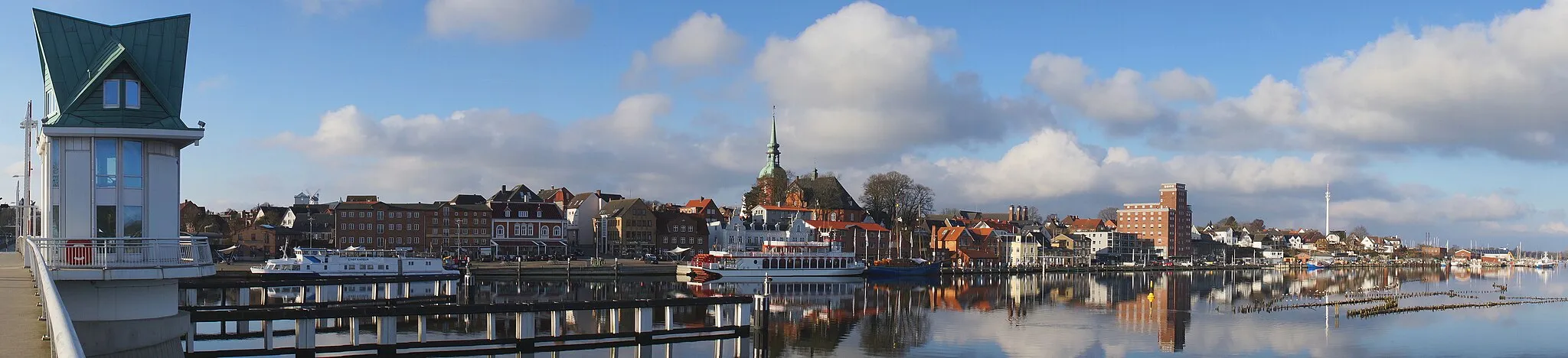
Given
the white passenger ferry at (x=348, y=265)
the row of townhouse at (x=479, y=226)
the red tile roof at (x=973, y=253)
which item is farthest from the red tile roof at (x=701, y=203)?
the white passenger ferry at (x=348, y=265)

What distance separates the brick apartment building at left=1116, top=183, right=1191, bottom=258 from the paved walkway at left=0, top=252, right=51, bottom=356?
Result: 156m

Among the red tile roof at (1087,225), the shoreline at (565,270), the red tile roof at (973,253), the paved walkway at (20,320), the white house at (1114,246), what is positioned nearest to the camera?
the paved walkway at (20,320)

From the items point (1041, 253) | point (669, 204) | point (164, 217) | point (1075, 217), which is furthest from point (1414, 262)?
point (164, 217)

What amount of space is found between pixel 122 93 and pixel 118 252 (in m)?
2.94

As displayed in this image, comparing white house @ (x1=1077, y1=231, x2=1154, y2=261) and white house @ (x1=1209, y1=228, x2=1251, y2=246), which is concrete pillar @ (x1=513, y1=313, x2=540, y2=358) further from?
white house @ (x1=1209, y1=228, x2=1251, y2=246)

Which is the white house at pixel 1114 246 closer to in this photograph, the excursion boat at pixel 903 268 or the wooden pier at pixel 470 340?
the excursion boat at pixel 903 268

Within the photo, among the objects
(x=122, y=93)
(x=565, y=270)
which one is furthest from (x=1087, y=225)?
(x=122, y=93)

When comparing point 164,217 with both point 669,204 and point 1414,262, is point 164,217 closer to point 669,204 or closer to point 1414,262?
point 669,204

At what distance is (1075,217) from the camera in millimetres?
195750

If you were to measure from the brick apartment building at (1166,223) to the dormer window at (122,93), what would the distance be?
15683 cm

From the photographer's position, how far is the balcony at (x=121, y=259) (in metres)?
18.6

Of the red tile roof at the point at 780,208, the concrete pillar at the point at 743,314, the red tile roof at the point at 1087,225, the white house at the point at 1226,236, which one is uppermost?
the red tile roof at the point at 780,208

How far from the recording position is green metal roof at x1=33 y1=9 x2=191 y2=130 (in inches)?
770

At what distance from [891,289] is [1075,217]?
127709 millimetres
